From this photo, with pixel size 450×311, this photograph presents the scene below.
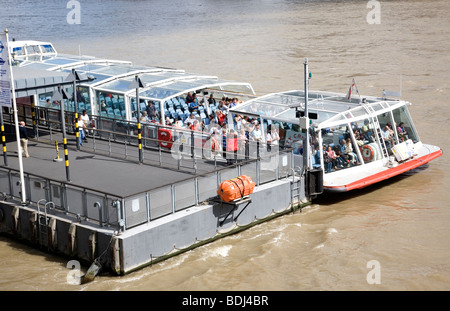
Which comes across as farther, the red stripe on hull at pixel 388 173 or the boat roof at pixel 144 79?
the boat roof at pixel 144 79

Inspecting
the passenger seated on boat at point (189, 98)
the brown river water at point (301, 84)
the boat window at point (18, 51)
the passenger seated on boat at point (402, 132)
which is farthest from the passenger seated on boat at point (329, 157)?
the boat window at point (18, 51)

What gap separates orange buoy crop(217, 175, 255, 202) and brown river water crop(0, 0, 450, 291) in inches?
51.8

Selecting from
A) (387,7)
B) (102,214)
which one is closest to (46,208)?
(102,214)

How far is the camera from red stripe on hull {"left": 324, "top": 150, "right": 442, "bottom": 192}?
21436 millimetres

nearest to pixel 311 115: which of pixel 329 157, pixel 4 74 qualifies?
pixel 329 157

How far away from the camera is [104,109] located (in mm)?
27016

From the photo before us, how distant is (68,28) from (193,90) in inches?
2023

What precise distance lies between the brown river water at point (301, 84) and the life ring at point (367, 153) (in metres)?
1.03

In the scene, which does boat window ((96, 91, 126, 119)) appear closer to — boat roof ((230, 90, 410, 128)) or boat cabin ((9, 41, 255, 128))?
boat cabin ((9, 41, 255, 128))

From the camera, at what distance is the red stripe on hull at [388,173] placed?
2144cm

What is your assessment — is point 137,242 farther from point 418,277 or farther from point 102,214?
point 418,277

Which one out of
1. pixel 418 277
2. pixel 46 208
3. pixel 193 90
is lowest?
pixel 418 277

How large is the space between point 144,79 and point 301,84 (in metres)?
16.0

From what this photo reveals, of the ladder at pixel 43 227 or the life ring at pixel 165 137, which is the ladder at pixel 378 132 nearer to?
the life ring at pixel 165 137
